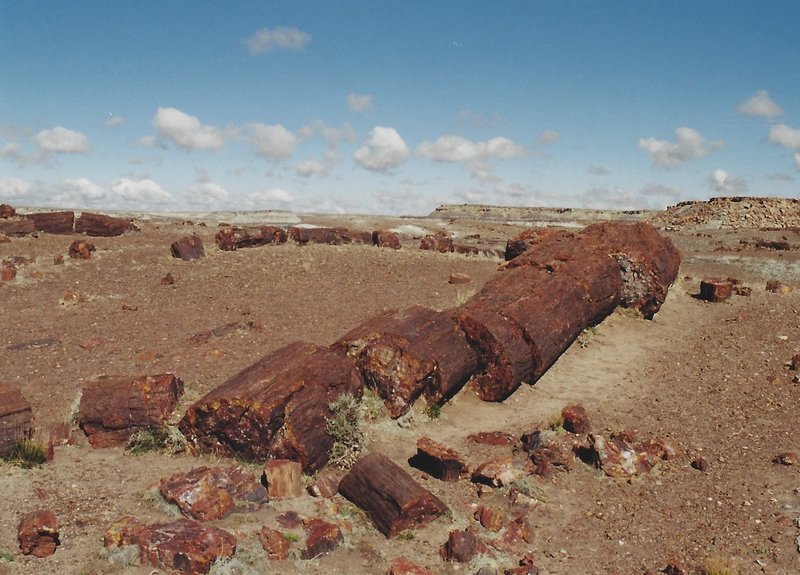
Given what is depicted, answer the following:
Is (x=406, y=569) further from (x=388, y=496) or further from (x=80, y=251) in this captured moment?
(x=80, y=251)

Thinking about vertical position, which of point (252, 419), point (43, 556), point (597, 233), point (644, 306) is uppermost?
point (597, 233)

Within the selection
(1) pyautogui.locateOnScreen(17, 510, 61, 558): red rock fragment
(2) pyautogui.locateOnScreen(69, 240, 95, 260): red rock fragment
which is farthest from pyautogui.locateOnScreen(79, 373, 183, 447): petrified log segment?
(2) pyautogui.locateOnScreen(69, 240, 95, 260): red rock fragment

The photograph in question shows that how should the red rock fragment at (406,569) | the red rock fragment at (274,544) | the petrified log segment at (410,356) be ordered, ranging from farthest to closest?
the petrified log segment at (410,356)
the red rock fragment at (274,544)
the red rock fragment at (406,569)

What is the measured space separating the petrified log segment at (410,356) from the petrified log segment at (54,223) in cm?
2140

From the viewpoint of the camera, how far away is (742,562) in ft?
21.8

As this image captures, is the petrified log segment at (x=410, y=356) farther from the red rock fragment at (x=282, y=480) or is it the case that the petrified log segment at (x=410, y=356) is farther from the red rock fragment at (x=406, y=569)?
the red rock fragment at (x=406, y=569)

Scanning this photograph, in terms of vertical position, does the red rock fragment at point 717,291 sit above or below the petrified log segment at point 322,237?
below

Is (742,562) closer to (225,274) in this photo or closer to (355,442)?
(355,442)

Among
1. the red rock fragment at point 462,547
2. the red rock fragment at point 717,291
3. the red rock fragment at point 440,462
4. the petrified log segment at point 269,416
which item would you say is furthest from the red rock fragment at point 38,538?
the red rock fragment at point 717,291

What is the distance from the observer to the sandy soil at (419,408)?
6.91 meters

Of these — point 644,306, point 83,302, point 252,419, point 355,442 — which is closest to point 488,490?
point 355,442

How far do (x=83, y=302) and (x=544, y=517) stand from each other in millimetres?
14269

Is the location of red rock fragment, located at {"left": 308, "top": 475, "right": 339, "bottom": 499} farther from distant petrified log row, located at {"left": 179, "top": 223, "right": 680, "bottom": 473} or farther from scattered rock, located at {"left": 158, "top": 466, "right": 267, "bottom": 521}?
scattered rock, located at {"left": 158, "top": 466, "right": 267, "bottom": 521}

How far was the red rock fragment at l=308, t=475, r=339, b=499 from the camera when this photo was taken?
782cm
